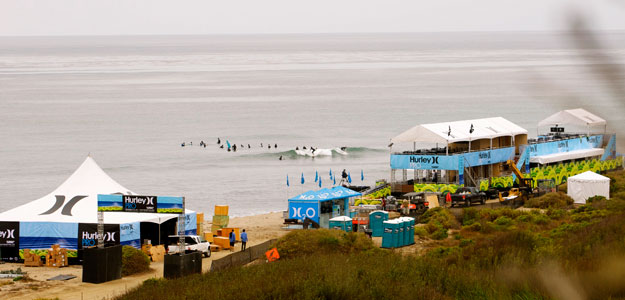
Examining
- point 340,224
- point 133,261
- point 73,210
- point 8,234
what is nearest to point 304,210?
point 340,224

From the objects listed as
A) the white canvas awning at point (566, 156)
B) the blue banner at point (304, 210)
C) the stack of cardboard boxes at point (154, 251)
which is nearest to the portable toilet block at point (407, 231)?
the blue banner at point (304, 210)

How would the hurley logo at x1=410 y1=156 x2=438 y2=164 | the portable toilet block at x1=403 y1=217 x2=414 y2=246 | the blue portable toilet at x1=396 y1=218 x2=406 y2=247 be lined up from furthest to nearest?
the hurley logo at x1=410 y1=156 x2=438 y2=164 < the portable toilet block at x1=403 y1=217 x2=414 y2=246 < the blue portable toilet at x1=396 y1=218 x2=406 y2=247

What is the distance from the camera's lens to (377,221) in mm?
28828

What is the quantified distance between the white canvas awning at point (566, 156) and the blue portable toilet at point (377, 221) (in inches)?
693

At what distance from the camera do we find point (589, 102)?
2.13 meters

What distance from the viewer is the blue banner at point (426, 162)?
37.7 m

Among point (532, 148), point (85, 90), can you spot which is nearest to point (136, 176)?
point (532, 148)

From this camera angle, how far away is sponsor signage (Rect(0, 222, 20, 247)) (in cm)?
2611

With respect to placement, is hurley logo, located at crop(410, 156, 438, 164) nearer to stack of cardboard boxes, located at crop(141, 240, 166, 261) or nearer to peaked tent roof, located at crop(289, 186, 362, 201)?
peaked tent roof, located at crop(289, 186, 362, 201)

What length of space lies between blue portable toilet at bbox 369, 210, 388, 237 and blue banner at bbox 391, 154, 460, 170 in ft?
31.4

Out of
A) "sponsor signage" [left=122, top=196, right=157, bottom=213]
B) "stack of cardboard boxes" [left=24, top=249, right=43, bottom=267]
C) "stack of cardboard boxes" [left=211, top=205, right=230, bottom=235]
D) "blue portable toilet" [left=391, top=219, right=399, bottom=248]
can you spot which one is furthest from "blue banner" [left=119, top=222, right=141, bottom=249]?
"blue portable toilet" [left=391, top=219, right=399, bottom=248]

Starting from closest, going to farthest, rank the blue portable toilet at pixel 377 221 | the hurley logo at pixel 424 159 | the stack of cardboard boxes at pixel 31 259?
the stack of cardboard boxes at pixel 31 259 → the blue portable toilet at pixel 377 221 → the hurley logo at pixel 424 159

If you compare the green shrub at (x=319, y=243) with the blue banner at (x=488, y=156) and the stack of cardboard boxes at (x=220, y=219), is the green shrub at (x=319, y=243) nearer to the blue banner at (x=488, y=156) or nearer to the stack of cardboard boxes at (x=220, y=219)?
the stack of cardboard boxes at (x=220, y=219)

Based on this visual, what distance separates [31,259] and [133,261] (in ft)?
11.8
